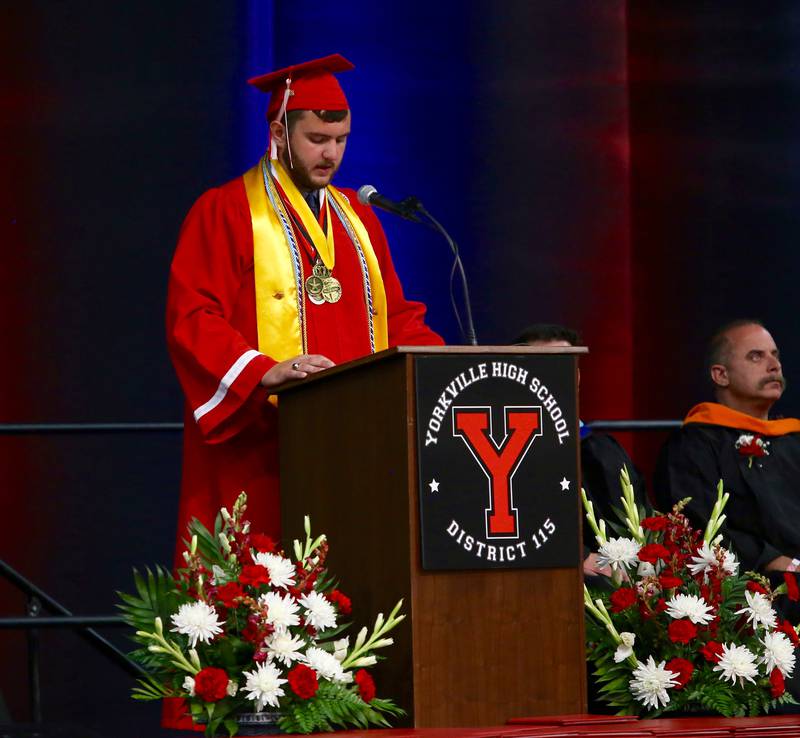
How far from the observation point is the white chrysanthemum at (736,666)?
10.4 feet

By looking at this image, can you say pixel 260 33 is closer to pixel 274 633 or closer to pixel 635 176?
pixel 635 176

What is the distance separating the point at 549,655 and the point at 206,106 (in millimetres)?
3600

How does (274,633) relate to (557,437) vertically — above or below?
below

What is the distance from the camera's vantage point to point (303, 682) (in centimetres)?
286

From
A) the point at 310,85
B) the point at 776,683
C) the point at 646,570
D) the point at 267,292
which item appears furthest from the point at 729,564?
the point at 310,85

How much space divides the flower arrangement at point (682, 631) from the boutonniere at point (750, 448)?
127cm

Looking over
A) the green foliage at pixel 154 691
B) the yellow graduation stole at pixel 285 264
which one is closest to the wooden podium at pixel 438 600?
the green foliage at pixel 154 691

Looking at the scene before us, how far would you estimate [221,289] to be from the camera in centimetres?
381

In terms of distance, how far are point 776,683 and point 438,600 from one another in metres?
0.76

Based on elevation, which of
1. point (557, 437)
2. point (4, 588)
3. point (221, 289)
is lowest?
point (4, 588)

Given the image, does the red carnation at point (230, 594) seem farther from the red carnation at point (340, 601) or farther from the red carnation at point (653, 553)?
the red carnation at point (653, 553)

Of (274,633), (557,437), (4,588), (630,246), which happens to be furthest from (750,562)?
(4,588)

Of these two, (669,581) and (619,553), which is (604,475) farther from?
(669,581)

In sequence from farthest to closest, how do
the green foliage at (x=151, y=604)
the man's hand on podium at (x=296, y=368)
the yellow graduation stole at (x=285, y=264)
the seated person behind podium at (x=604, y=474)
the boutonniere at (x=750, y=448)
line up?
1. the boutonniere at (x=750, y=448)
2. the seated person behind podium at (x=604, y=474)
3. the yellow graduation stole at (x=285, y=264)
4. the man's hand on podium at (x=296, y=368)
5. the green foliage at (x=151, y=604)
